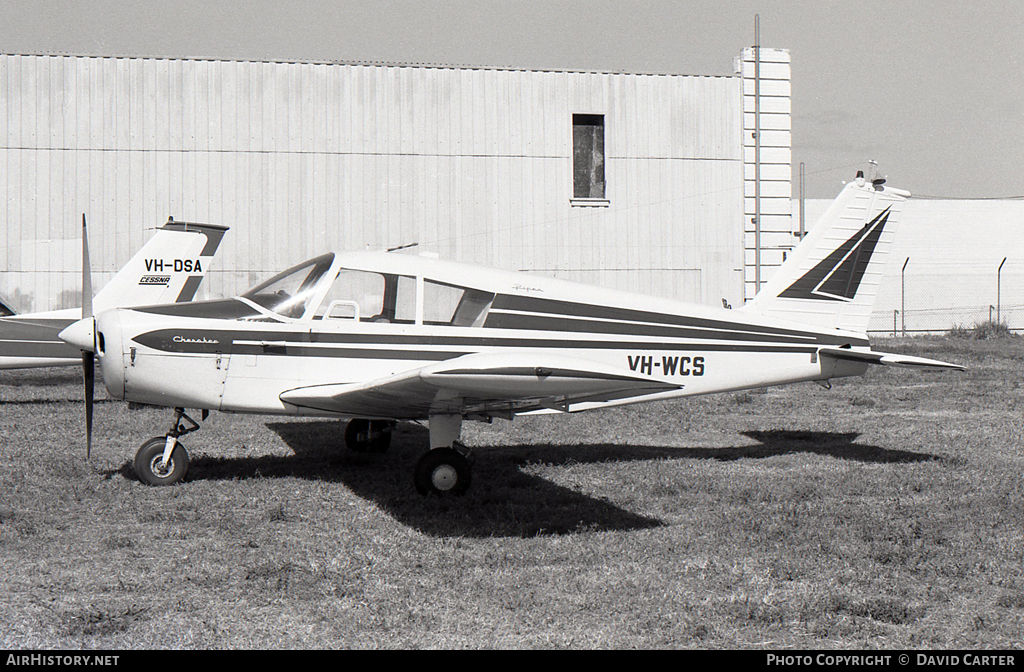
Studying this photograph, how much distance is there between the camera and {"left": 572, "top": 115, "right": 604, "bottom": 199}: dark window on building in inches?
902

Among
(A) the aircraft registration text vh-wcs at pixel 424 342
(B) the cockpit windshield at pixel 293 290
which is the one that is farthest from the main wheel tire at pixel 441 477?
(B) the cockpit windshield at pixel 293 290

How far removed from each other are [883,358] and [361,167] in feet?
51.8

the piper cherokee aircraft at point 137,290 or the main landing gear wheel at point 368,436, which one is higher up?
the piper cherokee aircraft at point 137,290

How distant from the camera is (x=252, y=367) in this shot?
762cm

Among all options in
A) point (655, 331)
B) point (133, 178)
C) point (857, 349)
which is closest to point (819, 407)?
point (857, 349)

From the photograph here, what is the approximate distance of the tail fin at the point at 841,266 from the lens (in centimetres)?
915

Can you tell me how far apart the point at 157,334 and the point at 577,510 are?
12.2 ft

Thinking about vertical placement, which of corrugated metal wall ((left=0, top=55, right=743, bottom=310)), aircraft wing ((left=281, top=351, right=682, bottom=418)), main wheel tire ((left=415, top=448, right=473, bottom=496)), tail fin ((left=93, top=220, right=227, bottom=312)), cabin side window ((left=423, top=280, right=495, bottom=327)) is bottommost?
main wheel tire ((left=415, top=448, right=473, bottom=496))

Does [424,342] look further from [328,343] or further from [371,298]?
[328,343]

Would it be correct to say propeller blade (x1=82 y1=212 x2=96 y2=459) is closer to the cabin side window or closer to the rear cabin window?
the rear cabin window

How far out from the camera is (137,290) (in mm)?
13039

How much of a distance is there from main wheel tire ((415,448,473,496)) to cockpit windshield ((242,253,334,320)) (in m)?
1.73

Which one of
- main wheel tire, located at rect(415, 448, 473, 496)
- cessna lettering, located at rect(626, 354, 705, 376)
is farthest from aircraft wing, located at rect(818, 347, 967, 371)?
main wheel tire, located at rect(415, 448, 473, 496)

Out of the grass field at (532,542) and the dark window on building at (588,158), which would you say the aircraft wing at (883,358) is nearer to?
the grass field at (532,542)
